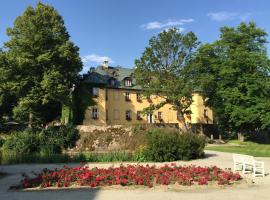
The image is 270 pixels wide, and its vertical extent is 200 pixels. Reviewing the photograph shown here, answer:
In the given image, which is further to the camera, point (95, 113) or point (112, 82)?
point (112, 82)

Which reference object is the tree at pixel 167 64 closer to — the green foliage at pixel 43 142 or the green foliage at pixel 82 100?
the green foliage at pixel 82 100

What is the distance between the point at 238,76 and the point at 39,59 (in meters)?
26.0

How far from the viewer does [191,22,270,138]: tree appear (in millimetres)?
51969

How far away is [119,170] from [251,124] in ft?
141

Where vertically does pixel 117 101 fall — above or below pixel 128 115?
above

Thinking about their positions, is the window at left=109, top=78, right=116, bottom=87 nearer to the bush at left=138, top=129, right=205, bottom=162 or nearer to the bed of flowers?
the bush at left=138, top=129, right=205, bottom=162

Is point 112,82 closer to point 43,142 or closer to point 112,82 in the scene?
point 112,82

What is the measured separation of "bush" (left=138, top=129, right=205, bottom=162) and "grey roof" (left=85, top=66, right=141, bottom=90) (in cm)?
3834

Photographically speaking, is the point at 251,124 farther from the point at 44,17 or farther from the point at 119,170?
the point at 119,170

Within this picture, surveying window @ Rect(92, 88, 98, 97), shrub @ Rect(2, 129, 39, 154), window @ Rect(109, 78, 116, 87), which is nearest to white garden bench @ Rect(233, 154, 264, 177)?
shrub @ Rect(2, 129, 39, 154)

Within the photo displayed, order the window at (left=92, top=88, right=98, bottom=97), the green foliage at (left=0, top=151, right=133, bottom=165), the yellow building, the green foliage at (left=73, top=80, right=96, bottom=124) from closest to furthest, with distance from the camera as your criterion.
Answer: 1. the green foliage at (left=0, top=151, right=133, bottom=165)
2. the green foliage at (left=73, top=80, right=96, bottom=124)
3. the window at (left=92, top=88, right=98, bottom=97)
4. the yellow building

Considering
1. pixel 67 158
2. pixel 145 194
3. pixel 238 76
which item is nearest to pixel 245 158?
pixel 145 194

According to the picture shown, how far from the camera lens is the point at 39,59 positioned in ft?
158

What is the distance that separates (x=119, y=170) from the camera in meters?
14.7
